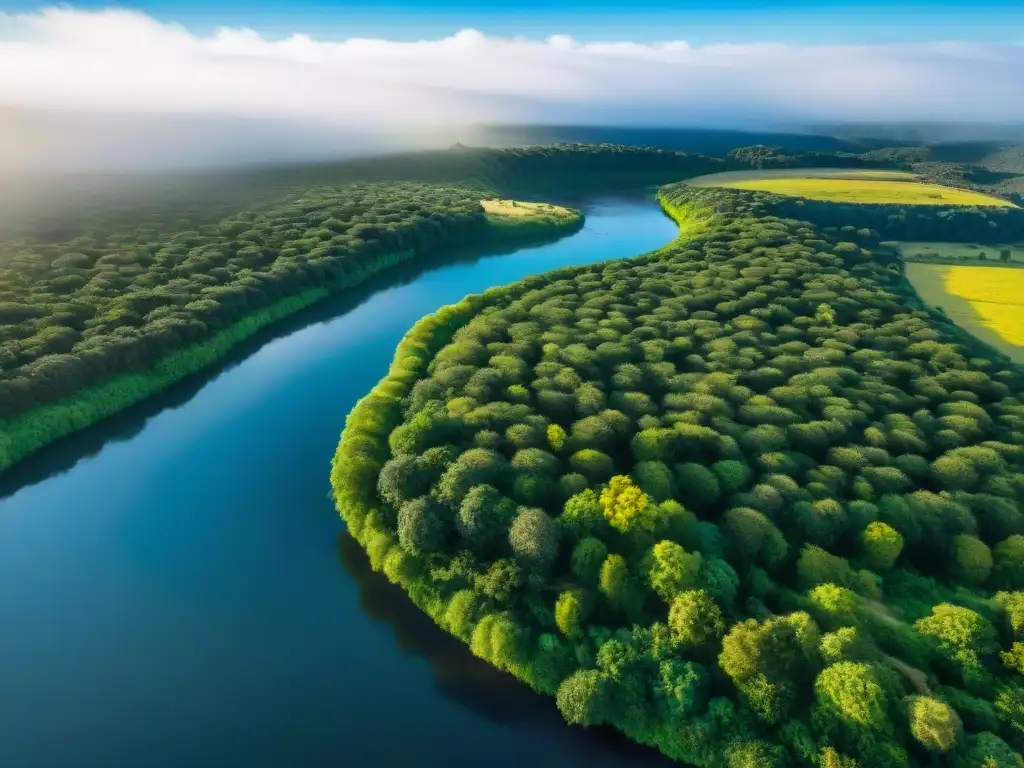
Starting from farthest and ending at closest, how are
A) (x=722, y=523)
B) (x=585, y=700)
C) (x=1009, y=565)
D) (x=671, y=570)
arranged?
(x=722, y=523) → (x=1009, y=565) → (x=671, y=570) → (x=585, y=700)

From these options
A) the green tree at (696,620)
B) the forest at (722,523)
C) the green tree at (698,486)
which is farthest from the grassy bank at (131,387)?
the green tree at (696,620)

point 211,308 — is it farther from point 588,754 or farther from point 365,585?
point 588,754

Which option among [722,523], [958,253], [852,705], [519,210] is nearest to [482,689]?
[722,523]

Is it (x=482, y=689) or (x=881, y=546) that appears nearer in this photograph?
(x=482, y=689)

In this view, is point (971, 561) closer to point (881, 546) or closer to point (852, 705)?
point (881, 546)

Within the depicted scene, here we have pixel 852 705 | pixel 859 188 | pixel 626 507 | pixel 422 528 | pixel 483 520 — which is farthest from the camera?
pixel 859 188

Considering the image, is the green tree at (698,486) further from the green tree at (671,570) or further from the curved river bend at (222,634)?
the curved river bend at (222,634)

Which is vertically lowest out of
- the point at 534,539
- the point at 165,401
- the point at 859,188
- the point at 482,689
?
→ the point at 165,401

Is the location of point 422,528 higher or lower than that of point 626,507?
lower
